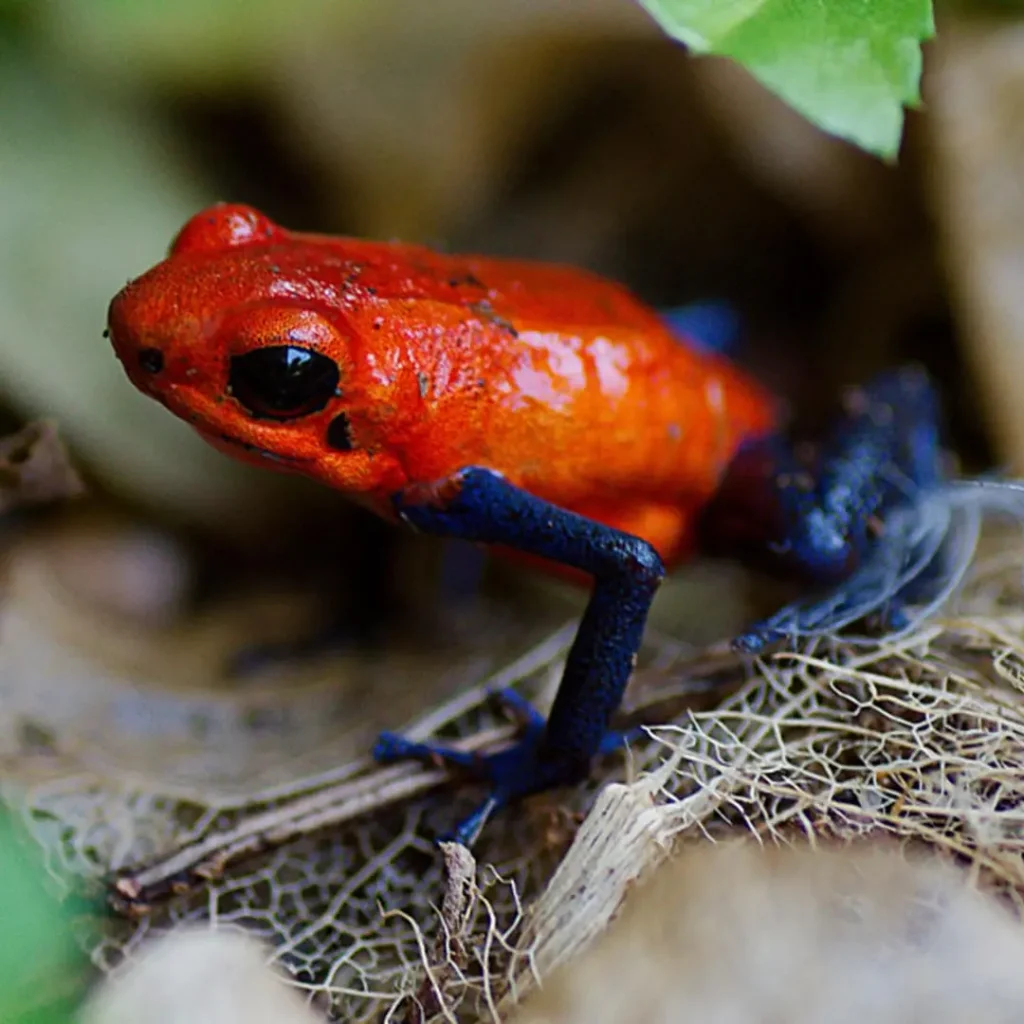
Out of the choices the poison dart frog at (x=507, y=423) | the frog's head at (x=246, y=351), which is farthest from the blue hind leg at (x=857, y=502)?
the frog's head at (x=246, y=351)

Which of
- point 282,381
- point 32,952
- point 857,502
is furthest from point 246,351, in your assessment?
point 857,502

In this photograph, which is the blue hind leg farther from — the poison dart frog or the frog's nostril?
the frog's nostril

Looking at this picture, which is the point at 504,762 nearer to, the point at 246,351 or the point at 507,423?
the point at 507,423

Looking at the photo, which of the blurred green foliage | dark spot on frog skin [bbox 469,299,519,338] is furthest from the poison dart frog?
the blurred green foliage

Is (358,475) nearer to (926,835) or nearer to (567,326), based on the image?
(567,326)

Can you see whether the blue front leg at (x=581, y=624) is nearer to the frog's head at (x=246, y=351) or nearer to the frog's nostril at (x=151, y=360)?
the frog's head at (x=246, y=351)
